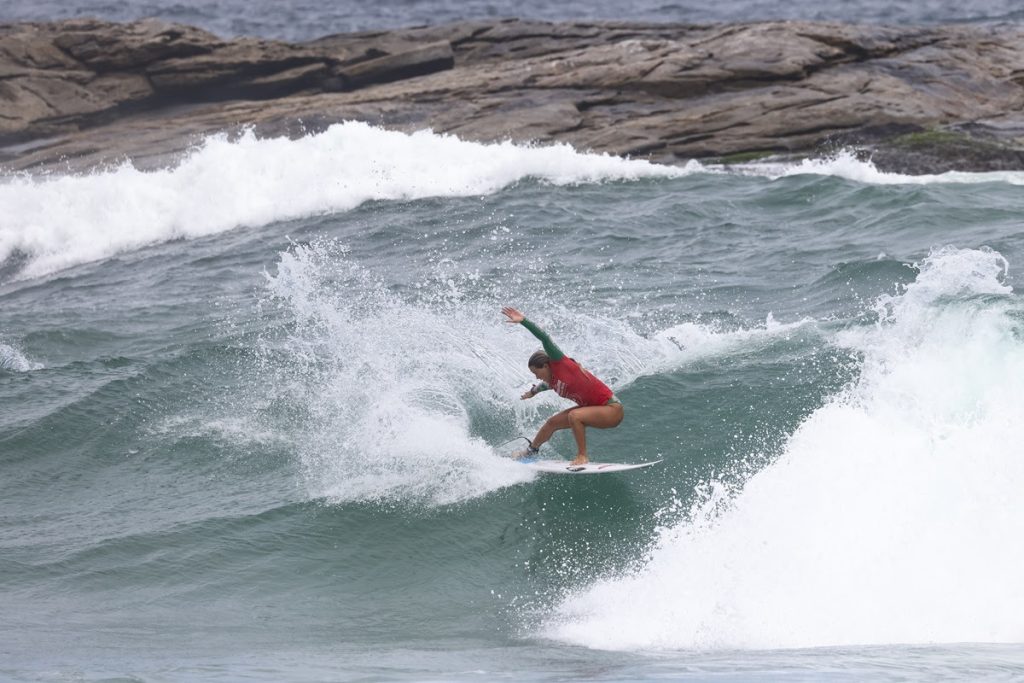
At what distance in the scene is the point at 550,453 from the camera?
11594 millimetres

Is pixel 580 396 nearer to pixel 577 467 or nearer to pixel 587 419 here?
pixel 587 419

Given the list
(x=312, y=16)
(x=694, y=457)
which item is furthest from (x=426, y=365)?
(x=312, y=16)

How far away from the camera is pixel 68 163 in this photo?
2431 cm

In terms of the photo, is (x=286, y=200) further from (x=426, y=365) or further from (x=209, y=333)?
(x=426, y=365)

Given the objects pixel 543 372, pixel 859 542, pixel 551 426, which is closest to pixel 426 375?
pixel 551 426

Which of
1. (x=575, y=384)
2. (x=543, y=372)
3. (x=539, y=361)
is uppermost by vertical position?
(x=539, y=361)

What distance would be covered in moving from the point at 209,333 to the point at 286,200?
22.9 feet

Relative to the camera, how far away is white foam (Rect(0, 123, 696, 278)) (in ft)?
71.7

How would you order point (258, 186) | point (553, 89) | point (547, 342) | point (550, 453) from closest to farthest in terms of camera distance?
1. point (547, 342)
2. point (550, 453)
3. point (258, 186)
4. point (553, 89)

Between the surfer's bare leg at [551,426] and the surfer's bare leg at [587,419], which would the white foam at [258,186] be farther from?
the surfer's bare leg at [587,419]

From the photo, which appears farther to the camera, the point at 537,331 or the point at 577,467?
the point at 577,467

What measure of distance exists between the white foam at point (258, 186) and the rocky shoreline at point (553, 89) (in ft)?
2.47

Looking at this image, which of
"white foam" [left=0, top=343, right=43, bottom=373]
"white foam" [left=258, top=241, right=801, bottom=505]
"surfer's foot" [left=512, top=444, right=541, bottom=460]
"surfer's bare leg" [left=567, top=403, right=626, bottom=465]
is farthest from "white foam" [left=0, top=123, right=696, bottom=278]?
"surfer's bare leg" [left=567, top=403, right=626, bottom=465]

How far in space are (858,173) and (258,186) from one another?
36.0 feet
